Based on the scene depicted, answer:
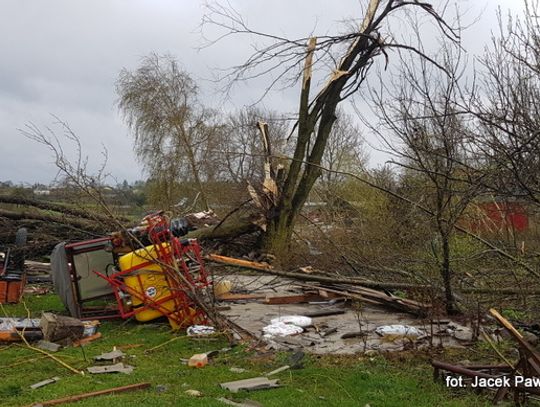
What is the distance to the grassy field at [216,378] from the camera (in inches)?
182

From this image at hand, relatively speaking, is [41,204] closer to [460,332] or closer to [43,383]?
[43,383]

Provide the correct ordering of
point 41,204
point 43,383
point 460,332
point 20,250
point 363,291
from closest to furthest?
1. point 43,383
2. point 460,332
3. point 363,291
4. point 20,250
5. point 41,204

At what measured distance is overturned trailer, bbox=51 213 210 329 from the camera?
7.47 metres

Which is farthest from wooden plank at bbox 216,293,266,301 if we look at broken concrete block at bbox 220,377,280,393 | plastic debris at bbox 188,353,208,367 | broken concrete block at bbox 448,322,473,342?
broken concrete block at bbox 220,377,280,393

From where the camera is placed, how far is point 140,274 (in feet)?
24.8

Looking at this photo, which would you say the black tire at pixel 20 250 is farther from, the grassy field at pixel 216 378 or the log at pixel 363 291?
the log at pixel 363 291

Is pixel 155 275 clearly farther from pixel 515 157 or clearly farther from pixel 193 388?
pixel 515 157

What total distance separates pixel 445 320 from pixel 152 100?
20.4m

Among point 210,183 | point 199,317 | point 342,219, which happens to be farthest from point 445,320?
point 210,183

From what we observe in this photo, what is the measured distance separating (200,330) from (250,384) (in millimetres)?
2211

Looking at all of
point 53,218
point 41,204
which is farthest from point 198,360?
point 41,204

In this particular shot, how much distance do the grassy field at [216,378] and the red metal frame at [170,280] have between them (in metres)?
0.58

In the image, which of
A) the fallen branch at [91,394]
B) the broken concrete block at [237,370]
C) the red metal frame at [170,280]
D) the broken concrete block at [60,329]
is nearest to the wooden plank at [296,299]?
the red metal frame at [170,280]

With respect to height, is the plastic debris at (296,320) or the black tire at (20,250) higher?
the black tire at (20,250)
